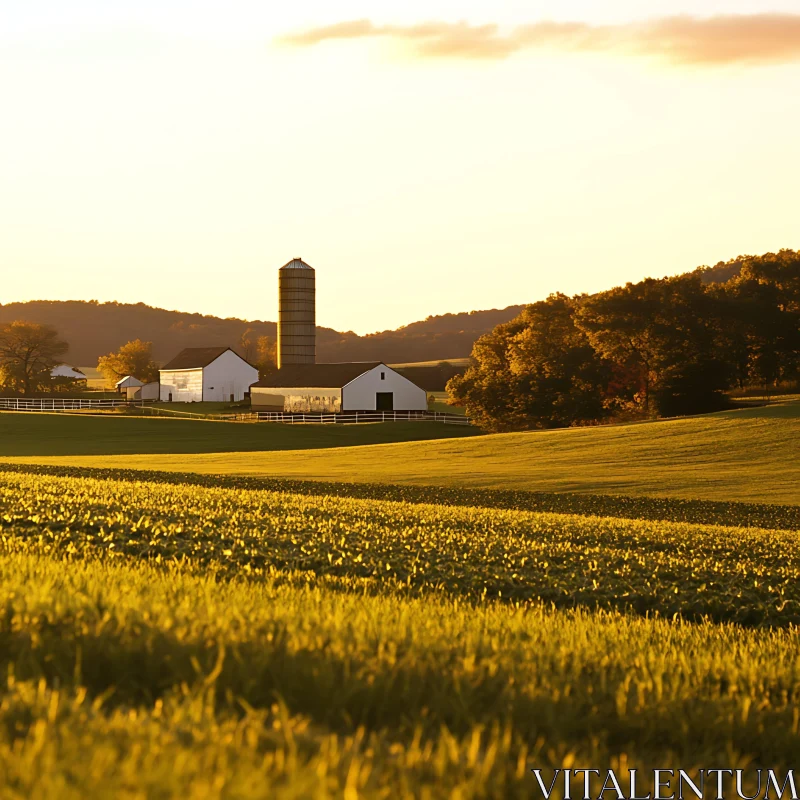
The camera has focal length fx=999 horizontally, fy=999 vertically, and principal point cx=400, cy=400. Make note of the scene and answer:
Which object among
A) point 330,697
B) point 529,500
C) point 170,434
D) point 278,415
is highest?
point 330,697

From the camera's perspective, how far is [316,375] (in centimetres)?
9931

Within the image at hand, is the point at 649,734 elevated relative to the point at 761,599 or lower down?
elevated

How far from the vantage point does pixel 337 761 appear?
3645 mm

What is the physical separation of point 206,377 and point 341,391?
27.5 m

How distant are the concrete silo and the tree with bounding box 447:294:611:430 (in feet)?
119

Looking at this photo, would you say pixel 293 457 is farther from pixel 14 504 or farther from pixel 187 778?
pixel 187 778

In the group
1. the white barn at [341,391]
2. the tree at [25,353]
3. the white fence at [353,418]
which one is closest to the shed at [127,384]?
the tree at [25,353]

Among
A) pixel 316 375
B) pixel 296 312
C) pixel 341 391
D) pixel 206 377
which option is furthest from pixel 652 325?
pixel 206 377

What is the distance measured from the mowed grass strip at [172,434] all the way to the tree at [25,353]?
44573 mm

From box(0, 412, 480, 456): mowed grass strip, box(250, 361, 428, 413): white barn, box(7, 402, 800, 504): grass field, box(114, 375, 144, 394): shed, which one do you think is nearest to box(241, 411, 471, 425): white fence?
box(0, 412, 480, 456): mowed grass strip

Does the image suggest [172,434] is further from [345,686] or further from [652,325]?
[345,686]

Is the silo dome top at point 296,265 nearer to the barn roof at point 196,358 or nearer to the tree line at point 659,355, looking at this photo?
the barn roof at point 196,358

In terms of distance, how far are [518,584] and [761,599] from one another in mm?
3137

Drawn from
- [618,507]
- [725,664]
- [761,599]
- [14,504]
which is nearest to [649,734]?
[725,664]
